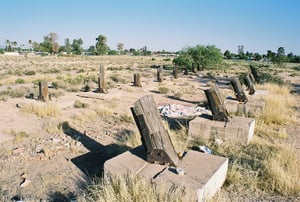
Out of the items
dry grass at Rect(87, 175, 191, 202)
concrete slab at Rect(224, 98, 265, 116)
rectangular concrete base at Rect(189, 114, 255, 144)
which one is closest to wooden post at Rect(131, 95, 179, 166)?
dry grass at Rect(87, 175, 191, 202)

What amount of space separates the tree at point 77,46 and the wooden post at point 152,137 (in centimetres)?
11661

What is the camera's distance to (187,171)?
407 cm

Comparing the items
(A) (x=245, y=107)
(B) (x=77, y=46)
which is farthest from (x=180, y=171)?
(B) (x=77, y=46)

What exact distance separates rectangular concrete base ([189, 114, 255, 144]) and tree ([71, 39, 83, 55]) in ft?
377

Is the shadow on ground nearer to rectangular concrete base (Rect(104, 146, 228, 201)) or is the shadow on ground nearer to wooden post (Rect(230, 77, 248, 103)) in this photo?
rectangular concrete base (Rect(104, 146, 228, 201))

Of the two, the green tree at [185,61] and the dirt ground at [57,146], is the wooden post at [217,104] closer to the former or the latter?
the dirt ground at [57,146]

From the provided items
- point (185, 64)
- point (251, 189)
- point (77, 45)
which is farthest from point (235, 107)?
point (77, 45)

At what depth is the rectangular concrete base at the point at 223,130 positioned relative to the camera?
254 inches

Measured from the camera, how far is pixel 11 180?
4988 millimetres

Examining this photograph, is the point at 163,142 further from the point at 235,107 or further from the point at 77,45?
the point at 77,45

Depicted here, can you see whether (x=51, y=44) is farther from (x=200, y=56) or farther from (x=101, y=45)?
(x=200, y=56)

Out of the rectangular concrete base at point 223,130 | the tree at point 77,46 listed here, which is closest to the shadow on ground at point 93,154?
the rectangular concrete base at point 223,130

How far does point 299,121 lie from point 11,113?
10020 millimetres

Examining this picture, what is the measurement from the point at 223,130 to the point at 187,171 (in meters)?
2.77
